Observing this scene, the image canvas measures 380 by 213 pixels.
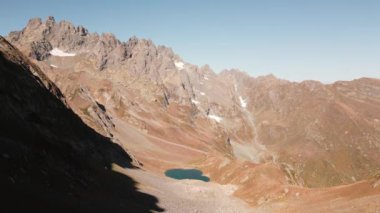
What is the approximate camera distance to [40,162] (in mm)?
55250

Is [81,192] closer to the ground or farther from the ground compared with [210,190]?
farther from the ground

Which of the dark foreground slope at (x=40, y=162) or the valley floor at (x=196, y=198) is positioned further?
the valley floor at (x=196, y=198)

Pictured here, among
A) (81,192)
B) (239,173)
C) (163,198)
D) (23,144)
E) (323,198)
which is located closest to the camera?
(23,144)

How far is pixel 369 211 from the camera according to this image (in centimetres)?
5412

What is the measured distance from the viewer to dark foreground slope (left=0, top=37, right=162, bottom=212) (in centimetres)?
4006

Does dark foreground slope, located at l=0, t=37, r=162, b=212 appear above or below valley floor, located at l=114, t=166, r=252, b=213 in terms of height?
above

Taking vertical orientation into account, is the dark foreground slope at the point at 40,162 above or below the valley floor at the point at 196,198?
above

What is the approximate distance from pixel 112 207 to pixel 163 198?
3489 centimetres

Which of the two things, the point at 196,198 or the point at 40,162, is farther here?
the point at 196,198

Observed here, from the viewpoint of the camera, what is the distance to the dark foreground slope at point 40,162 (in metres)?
40.1

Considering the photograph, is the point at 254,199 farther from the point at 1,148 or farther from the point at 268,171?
the point at 1,148

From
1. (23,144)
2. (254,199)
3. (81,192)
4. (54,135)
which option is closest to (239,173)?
(254,199)

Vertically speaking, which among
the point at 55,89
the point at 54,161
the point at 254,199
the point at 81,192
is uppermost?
→ the point at 55,89

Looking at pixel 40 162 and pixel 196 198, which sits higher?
pixel 40 162
